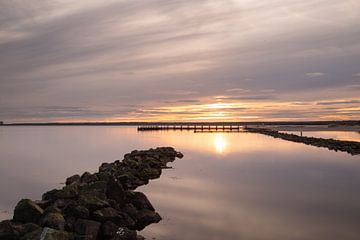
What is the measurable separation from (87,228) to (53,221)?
36.2 inches

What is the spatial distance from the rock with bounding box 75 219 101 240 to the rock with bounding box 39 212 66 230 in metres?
0.40

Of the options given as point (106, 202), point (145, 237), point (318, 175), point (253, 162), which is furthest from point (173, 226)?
point (253, 162)

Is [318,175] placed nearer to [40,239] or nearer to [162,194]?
[162,194]

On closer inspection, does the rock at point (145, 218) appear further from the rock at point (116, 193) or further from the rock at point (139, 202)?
the rock at point (116, 193)

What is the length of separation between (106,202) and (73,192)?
2.01 m

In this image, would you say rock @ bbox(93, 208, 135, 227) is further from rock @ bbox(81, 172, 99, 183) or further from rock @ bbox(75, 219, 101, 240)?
rock @ bbox(81, 172, 99, 183)

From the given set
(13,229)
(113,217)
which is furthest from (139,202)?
(13,229)

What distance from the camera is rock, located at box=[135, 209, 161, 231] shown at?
1224 centimetres

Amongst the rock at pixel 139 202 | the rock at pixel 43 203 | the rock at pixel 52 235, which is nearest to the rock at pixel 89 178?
the rock at pixel 139 202

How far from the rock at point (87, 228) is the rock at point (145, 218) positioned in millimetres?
1870

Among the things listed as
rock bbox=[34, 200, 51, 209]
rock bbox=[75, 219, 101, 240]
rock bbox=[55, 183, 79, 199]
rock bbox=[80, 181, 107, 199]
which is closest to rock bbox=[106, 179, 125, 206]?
rock bbox=[80, 181, 107, 199]

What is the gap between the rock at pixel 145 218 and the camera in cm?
1224

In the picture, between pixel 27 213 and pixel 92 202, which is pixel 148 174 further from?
pixel 27 213

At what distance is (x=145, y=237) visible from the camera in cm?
1103
